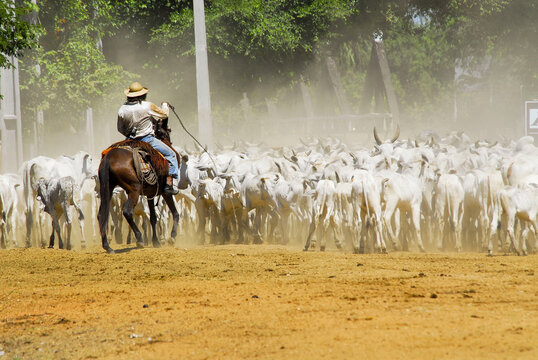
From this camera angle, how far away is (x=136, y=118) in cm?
1486

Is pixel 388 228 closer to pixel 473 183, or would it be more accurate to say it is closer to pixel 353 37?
pixel 473 183

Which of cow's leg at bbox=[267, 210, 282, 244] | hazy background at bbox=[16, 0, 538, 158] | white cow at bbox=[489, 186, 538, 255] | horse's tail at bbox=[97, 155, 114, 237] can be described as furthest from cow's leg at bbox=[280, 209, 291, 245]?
hazy background at bbox=[16, 0, 538, 158]

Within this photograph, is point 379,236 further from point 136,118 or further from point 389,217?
point 136,118

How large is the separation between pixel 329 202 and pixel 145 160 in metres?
3.36

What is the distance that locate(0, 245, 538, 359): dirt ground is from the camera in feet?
23.9

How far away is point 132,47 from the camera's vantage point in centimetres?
3934

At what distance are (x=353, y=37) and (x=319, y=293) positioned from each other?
32842 mm

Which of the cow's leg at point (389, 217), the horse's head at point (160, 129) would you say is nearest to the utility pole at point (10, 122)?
the horse's head at point (160, 129)

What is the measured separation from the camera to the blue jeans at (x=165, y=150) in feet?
49.5

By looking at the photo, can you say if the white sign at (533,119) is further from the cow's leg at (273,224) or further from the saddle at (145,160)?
the saddle at (145,160)

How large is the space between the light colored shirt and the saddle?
0.28 meters

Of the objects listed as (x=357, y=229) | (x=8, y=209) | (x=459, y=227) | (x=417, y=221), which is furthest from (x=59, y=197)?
(x=459, y=227)

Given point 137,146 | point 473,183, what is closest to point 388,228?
point 473,183

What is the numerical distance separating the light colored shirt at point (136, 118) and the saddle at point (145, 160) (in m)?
0.28
